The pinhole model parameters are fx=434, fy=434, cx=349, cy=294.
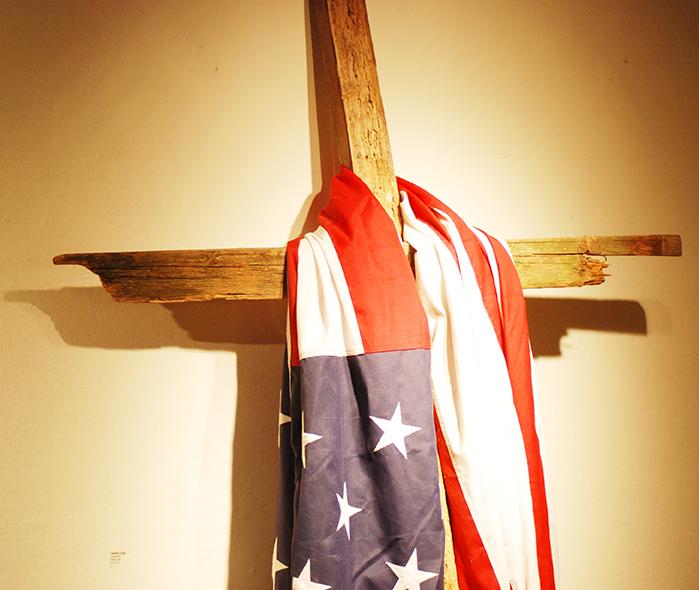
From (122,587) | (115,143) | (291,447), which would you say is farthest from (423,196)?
(122,587)

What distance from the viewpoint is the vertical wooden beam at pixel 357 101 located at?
0.68 metres

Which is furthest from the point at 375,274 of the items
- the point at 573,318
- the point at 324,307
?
the point at 573,318

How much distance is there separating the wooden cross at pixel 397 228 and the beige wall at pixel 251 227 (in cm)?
12

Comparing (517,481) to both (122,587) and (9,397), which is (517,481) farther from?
(9,397)

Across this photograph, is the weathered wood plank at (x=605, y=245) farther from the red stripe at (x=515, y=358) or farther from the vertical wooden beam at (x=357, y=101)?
the vertical wooden beam at (x=357, y=101)

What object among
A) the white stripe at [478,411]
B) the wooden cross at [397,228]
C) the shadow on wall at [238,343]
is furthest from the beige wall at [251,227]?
the white stripe at [478,411]

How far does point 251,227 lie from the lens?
2.56 feet

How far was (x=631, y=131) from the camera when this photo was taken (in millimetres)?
908

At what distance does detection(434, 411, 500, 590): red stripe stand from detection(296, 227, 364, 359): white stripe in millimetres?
203

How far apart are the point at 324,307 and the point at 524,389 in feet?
1.05

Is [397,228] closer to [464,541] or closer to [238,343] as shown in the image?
[238,343]

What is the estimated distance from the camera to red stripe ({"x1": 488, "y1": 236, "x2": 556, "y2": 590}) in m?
0.61

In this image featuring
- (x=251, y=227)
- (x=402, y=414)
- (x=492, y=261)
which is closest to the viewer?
(x=402, y=414)

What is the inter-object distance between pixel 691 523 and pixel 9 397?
1.30 m
